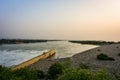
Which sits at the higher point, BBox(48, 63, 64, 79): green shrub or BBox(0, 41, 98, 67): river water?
BBox(48, 63, 64, 79): green shrub

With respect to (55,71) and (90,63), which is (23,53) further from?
(55,71)

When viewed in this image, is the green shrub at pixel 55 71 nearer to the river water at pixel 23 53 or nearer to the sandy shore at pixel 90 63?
the sandy shore at pixel 90 63

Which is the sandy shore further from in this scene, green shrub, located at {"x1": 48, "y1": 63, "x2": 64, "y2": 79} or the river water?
the river water

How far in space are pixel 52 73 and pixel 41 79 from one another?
58.4 inches

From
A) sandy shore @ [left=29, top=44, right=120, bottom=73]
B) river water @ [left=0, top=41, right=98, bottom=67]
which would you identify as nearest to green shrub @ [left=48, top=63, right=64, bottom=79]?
sandy shore @ [left=29, top=44, right=120, bottom=73]

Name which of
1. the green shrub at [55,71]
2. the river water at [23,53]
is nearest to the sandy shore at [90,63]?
the green shrub at [55,71]

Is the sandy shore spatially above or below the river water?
above

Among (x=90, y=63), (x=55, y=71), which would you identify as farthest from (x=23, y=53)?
(x=55, y=71)

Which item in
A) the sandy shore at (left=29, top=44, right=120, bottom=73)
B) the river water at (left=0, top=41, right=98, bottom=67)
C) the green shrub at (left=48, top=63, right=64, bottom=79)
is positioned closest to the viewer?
the green shrub at (left=48, top=63, right=64, bottom=79)

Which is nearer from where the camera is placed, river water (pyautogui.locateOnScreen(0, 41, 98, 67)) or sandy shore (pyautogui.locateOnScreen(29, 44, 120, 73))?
sandy shore (pyautogui.locateOnScreen(29, 44, 120, 73))

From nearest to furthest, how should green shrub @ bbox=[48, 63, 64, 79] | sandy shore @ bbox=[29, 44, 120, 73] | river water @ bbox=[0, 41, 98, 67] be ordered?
green shrub @ bbox=[48, 63, 64, 79] → sandy shore @ bbox=[29, 44, 120, 73] → river water @ bbox=[0, 41, 98, 67]

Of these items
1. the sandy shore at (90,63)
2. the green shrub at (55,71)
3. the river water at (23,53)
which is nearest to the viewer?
the green shrub at (55,71)

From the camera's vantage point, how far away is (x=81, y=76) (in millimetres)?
11297

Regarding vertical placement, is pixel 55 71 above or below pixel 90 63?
above
